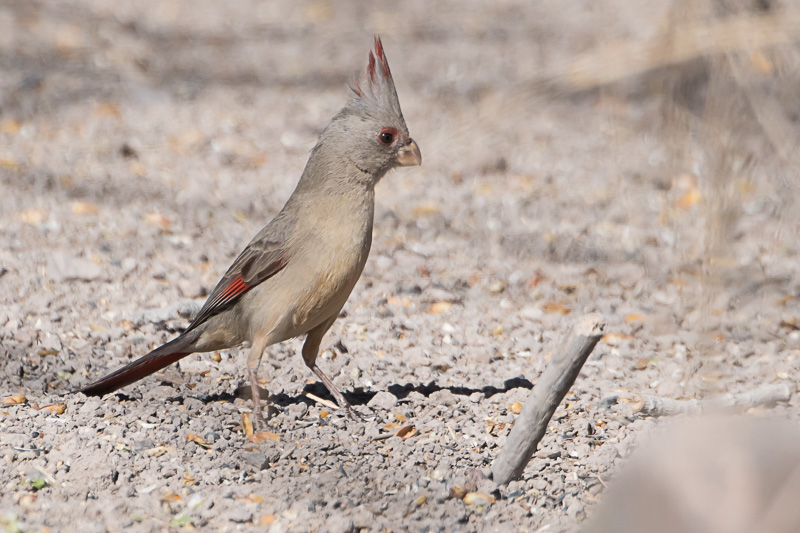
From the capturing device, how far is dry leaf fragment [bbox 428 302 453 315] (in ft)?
16.9

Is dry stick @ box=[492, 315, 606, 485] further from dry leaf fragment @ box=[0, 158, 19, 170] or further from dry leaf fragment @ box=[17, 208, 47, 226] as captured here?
dry leaf fragment @ box=[0, 158, 19, 170]

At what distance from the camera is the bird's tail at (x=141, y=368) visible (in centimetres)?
389

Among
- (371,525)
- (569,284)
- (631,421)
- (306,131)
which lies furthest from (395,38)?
(371,525)

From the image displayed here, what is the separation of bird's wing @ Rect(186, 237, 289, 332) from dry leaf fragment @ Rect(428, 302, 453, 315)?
51.9 inches

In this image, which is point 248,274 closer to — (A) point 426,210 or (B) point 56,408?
(B) point 56,408

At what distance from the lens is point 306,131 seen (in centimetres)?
775

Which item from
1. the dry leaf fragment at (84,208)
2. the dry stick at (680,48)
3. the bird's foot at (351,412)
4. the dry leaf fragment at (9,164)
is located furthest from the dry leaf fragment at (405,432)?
the dry leaf fragment at (9,164)

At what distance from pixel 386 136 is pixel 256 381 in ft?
4.00

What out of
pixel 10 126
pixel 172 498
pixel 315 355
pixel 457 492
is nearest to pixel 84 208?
pixel 10 126

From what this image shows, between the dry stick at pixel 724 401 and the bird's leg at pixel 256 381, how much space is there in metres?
1.51

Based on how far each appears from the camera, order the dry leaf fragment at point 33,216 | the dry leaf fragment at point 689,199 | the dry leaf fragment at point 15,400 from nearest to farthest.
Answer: the dry leaf fragment at point 15,400, the dry leaf fragment at point 33,216, the dry leaf fragment at point 689,199

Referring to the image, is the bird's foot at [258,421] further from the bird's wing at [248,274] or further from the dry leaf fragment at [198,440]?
the bird's wing at [248,274]

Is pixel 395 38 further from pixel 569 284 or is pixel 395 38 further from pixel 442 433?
pixel 442 433

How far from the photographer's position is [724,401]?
3605 mm
